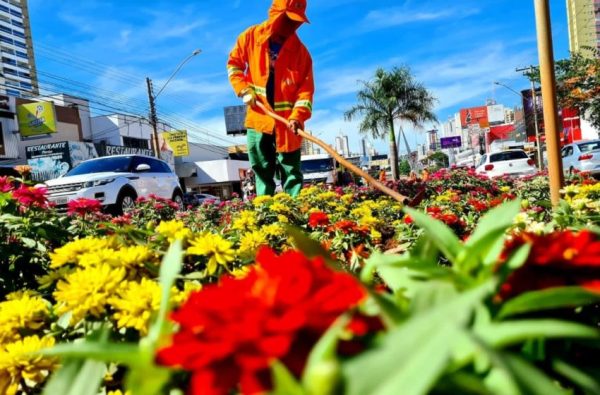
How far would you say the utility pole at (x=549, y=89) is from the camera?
2678 millimetres

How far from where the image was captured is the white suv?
8.34 m

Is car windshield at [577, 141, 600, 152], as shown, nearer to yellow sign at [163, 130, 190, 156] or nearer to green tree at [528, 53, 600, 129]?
green tree at [528, 53, 600, 129]

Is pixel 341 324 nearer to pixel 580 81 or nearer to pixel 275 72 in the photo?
pixel 275 72

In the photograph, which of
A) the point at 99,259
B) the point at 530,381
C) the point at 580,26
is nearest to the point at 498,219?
the point at 530,381

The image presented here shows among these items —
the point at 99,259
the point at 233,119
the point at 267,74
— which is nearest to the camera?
the point at 99,259

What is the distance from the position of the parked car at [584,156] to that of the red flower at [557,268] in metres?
15.3

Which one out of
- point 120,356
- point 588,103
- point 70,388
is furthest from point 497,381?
point 588,103

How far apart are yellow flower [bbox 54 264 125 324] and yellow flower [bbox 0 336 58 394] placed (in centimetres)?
11

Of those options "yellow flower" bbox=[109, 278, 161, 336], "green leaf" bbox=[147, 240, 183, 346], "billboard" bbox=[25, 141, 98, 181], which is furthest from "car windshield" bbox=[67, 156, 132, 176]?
"billboard" bbox=[25, 141, 98, 181]

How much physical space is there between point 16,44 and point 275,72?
97.7 meters

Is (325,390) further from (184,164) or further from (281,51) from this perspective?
(184,164)

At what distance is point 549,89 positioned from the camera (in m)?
2.68

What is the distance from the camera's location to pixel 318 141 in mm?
3520

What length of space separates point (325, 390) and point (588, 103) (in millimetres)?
24286
